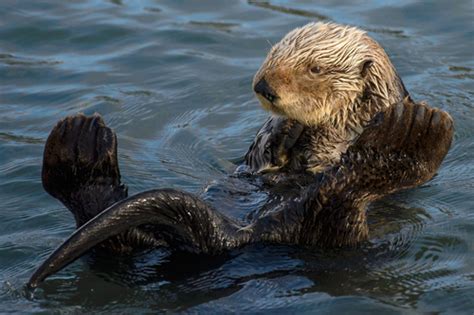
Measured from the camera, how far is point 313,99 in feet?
17.7

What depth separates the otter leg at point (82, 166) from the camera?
4.74 metres

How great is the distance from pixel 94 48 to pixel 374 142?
4775mm

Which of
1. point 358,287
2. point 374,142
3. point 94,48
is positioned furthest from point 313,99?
point 94,48

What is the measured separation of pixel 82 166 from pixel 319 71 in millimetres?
1444

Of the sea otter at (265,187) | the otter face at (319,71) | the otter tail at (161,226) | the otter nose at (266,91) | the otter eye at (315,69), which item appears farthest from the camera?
the otter eye at (315,69)

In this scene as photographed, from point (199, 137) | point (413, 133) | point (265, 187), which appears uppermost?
point (413, 133)

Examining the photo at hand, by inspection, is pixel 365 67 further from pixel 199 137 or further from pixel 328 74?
pixel 199 137

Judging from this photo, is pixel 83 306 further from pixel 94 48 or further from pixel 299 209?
pixel 94 48

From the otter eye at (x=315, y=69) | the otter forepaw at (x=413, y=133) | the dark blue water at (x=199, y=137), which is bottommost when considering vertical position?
the dark blue water at (x=199, y=137)

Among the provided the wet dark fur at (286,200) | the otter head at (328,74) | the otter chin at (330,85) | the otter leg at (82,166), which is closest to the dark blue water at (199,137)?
the wet dark fur at (286,200)

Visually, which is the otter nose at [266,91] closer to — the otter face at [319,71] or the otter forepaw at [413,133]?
the otter face at [319,71]

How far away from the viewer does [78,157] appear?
15.6ft

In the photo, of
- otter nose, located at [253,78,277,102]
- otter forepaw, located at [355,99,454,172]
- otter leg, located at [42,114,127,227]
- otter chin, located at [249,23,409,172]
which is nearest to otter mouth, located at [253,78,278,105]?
otter nose, located at [253,78,277,102]

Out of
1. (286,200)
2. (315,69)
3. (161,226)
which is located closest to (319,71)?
(315,69)
